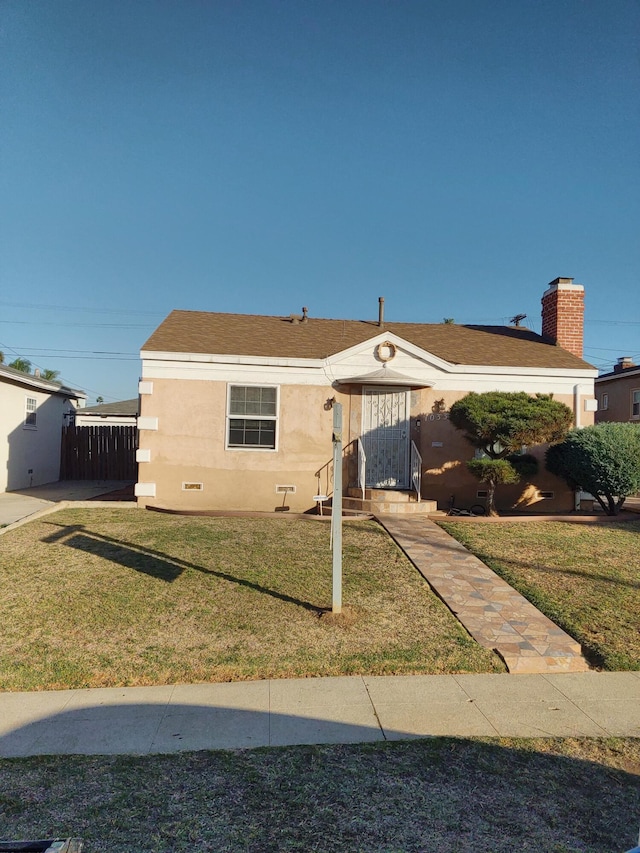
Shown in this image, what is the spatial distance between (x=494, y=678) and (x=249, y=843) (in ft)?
9.03

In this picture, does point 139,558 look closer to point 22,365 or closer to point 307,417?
point 307,417

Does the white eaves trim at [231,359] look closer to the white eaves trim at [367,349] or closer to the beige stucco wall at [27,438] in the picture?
the white eaves trim at [367,349]

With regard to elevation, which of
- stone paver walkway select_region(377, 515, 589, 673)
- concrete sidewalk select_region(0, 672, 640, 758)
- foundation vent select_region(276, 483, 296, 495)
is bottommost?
concrete sidewalk select_region(0, 672, 640, 758)

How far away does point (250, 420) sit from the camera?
39.2ft

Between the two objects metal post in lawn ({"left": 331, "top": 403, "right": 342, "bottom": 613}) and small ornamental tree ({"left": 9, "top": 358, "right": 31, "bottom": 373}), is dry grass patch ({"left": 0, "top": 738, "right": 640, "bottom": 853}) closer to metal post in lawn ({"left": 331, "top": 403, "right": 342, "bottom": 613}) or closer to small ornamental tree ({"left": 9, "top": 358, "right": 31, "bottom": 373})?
metal post in lawn ({"left": 331, "top": 403, "right": 342, "bottom": 613})

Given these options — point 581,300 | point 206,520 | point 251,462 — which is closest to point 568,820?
point 206,520

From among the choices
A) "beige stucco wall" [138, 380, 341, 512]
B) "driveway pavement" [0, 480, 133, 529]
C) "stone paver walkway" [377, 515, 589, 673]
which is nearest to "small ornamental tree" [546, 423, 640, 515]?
"stone paver walkway" [377, 515, 589, 673]

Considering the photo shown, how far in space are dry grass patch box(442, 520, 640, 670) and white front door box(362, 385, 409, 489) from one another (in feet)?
7.84

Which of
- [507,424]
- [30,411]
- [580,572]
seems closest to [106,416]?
[30,411]

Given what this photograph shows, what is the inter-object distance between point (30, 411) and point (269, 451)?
29.6 ft

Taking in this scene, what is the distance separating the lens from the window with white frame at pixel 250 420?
11.9 metres

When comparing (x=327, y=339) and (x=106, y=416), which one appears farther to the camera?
(x=106, y=416)

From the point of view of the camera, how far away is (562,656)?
4945 millimetres

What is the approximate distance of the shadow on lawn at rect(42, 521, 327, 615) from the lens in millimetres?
6324
